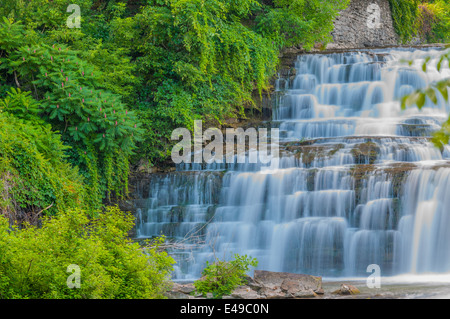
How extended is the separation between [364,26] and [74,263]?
70.3 feet

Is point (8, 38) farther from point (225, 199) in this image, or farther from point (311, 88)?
point (311, 88)

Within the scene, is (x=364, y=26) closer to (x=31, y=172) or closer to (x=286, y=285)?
(x=286, y=285)

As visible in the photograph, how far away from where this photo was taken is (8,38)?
13.2 metres

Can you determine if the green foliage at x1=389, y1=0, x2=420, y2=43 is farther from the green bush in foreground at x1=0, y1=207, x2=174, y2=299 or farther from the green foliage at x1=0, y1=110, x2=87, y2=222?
the green bush in foreground at x1=0, y1=207, x2=174, y2=299

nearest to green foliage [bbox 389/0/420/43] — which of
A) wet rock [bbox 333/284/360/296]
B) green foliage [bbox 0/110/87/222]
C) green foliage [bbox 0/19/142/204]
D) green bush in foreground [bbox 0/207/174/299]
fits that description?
green foliage [bbox 0/19/142/204]

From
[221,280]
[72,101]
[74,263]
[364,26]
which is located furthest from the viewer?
[364,26]

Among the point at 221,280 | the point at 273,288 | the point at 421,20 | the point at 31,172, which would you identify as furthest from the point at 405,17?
the point at 221,280

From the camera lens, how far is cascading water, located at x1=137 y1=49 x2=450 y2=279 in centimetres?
1254

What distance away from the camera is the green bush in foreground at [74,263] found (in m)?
7.86

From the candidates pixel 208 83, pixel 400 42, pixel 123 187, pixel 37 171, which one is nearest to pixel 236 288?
pixel 37 171

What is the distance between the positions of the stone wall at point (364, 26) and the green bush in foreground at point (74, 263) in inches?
708

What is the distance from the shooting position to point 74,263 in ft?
26.5

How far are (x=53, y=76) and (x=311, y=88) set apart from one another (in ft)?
30.5

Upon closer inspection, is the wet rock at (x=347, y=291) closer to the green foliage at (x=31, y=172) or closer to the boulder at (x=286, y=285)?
the boulder at (x=286, y=285)
